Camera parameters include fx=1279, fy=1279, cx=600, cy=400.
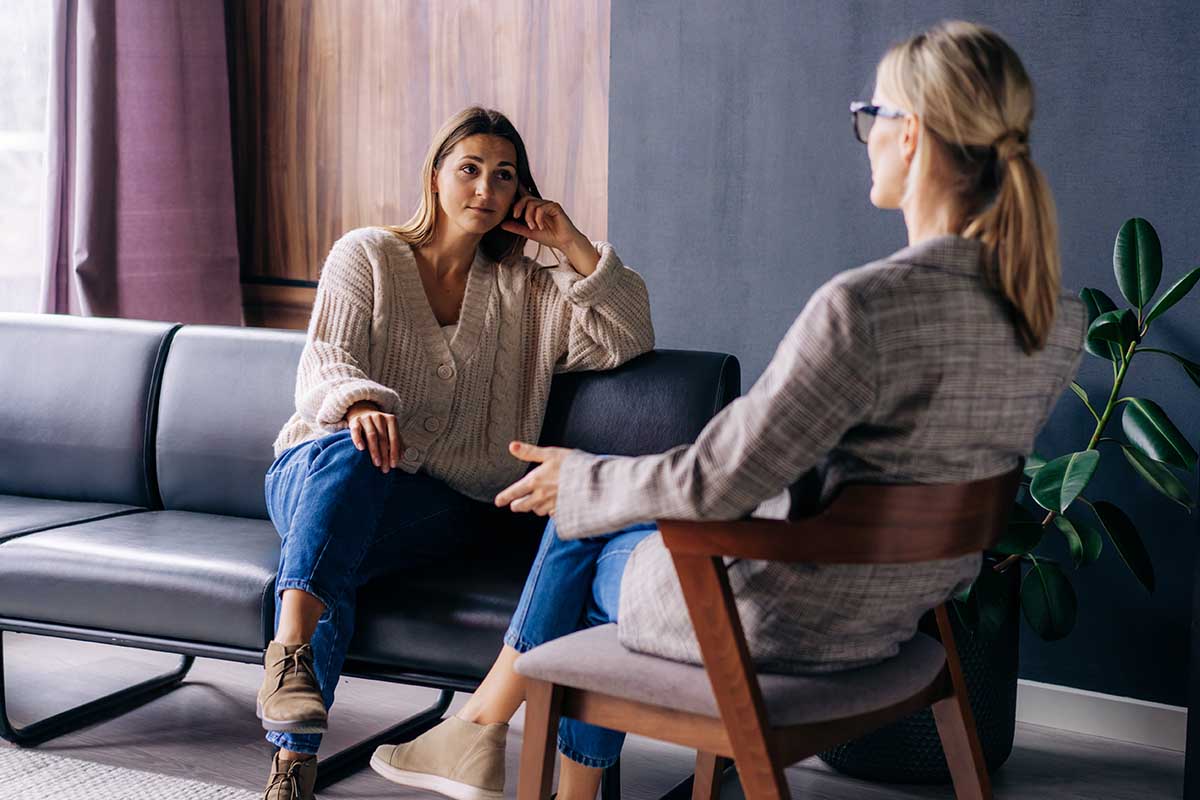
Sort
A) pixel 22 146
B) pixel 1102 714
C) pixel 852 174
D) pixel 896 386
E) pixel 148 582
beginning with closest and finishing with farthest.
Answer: pixel 896 386, pixel 148 582, pixel 1102 714, pixel 852 174, pixel 22 146

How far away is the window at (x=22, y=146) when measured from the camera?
3.33 meters

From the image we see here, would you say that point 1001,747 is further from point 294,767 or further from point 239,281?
point 239,281

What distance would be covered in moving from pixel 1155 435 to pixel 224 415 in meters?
1.83

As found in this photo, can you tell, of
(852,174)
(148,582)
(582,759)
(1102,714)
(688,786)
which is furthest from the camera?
(852,174)

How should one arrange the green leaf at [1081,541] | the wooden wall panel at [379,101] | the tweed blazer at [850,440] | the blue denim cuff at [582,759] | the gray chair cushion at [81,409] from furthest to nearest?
the wooden wall panel at [379,101] < the gray chair cushion at [81,409] < the green leaf at [1081,541] < the blue denim cuff at [582,759] < the tweed blazer at [850,440]

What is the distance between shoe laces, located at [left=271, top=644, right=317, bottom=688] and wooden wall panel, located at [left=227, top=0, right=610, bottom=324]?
4.95ft

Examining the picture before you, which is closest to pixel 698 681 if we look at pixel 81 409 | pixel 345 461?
pixel 345 461

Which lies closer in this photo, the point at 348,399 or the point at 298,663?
the point at 298,663

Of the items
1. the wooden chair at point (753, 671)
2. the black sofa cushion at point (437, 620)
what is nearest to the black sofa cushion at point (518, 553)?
the black sofa cushion at point (437, 620)

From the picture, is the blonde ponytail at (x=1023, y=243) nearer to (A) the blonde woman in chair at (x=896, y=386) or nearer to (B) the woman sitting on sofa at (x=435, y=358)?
(A) the blonde woman in chair at (x=896, y=386)

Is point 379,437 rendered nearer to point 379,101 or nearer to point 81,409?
point 81,409

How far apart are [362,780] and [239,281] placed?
1.76 m

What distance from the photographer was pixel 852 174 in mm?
2791

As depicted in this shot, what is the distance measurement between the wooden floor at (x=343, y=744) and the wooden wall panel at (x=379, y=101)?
1.22 meters
